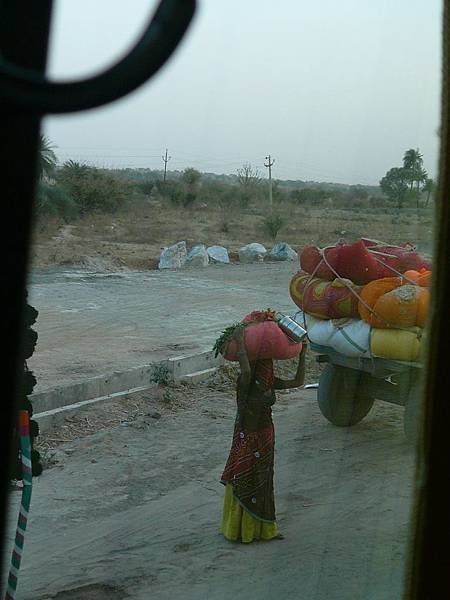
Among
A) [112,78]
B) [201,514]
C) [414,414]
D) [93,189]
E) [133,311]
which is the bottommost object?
[201,514]

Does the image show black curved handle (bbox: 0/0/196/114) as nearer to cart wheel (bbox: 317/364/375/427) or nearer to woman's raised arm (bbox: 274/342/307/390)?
woman's raised arm (bbox: 274/342/307/390)

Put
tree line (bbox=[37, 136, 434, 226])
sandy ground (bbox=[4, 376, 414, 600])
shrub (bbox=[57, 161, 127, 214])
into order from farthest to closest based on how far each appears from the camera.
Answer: shrub (bbox=[57, 161, 127, 214]) → tree line (bbox=[37, 136, 434, 226]) → sandy ground (bbox=[4, 376, 414, 600])

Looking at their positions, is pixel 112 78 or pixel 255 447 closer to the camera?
pixel 112 78

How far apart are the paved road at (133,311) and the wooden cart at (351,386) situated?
2.61 metres

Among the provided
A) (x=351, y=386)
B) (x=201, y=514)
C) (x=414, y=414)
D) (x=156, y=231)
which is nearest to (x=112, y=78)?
(x=414, y=414)

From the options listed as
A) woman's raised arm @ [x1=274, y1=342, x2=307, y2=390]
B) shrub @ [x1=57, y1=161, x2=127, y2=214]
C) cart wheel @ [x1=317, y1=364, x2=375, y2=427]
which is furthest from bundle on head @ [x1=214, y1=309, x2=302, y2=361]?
shrub @ [x1=57, y1=161, x2=127, y2=214]

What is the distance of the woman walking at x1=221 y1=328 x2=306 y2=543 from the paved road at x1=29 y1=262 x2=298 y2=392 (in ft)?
12.3

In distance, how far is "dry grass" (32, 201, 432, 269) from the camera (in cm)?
1822

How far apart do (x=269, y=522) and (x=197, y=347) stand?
250 inches

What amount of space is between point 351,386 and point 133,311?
724cm

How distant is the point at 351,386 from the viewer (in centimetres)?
712

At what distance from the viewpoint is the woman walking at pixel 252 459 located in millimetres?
4773

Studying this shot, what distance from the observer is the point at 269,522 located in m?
4.79

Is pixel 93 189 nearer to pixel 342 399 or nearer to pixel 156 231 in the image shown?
pixel 156 231
